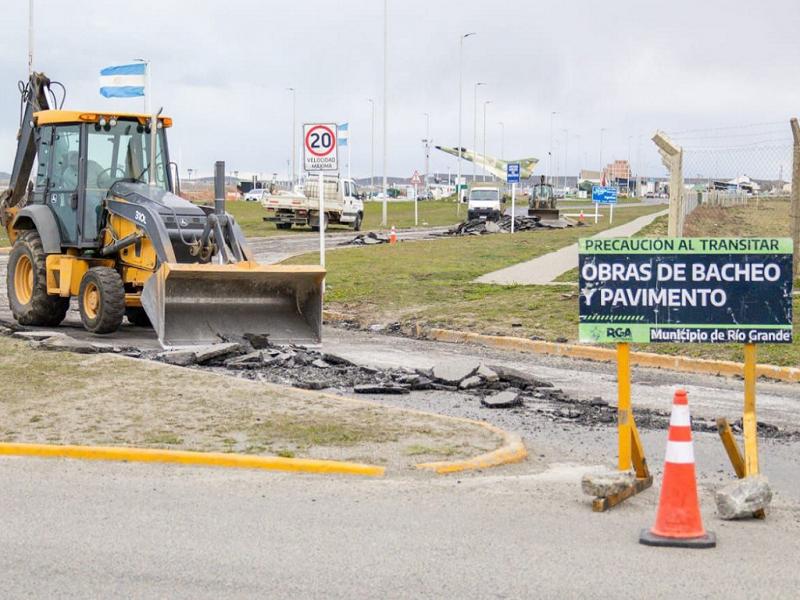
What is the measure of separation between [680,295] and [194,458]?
3507 millimetres

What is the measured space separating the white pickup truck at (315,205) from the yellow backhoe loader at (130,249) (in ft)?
100

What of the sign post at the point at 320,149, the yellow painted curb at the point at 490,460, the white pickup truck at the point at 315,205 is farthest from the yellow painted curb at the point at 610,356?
the white pickup truck at the point at 315,205

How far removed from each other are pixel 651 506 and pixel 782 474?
153 cm

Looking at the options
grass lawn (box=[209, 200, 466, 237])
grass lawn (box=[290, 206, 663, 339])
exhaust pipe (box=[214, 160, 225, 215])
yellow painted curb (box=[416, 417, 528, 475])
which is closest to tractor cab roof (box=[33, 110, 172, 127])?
exhaust pipe (box=[214, 160, 225, 215])

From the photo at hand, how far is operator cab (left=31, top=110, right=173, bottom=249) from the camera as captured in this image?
17.1m

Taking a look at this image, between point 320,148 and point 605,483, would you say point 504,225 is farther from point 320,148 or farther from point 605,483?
point 605,483

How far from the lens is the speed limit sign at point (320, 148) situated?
20.5 metres

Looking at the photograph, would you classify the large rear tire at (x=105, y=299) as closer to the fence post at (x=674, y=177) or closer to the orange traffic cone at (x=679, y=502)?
the fence post at (x=674, y=177)

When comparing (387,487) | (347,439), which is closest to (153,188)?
(347,439)

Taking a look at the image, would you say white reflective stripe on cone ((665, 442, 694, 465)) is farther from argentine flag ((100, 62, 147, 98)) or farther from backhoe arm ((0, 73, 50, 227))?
argentine flag ((100, 62, 147, 98))

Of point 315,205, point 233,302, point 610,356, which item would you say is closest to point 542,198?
point 315,205

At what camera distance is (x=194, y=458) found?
8.83 m

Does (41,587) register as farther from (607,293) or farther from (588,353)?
(588,353)

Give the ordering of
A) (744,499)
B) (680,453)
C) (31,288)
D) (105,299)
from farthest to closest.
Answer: (31,288) → (105,299) → (744,499) → (680,453)
